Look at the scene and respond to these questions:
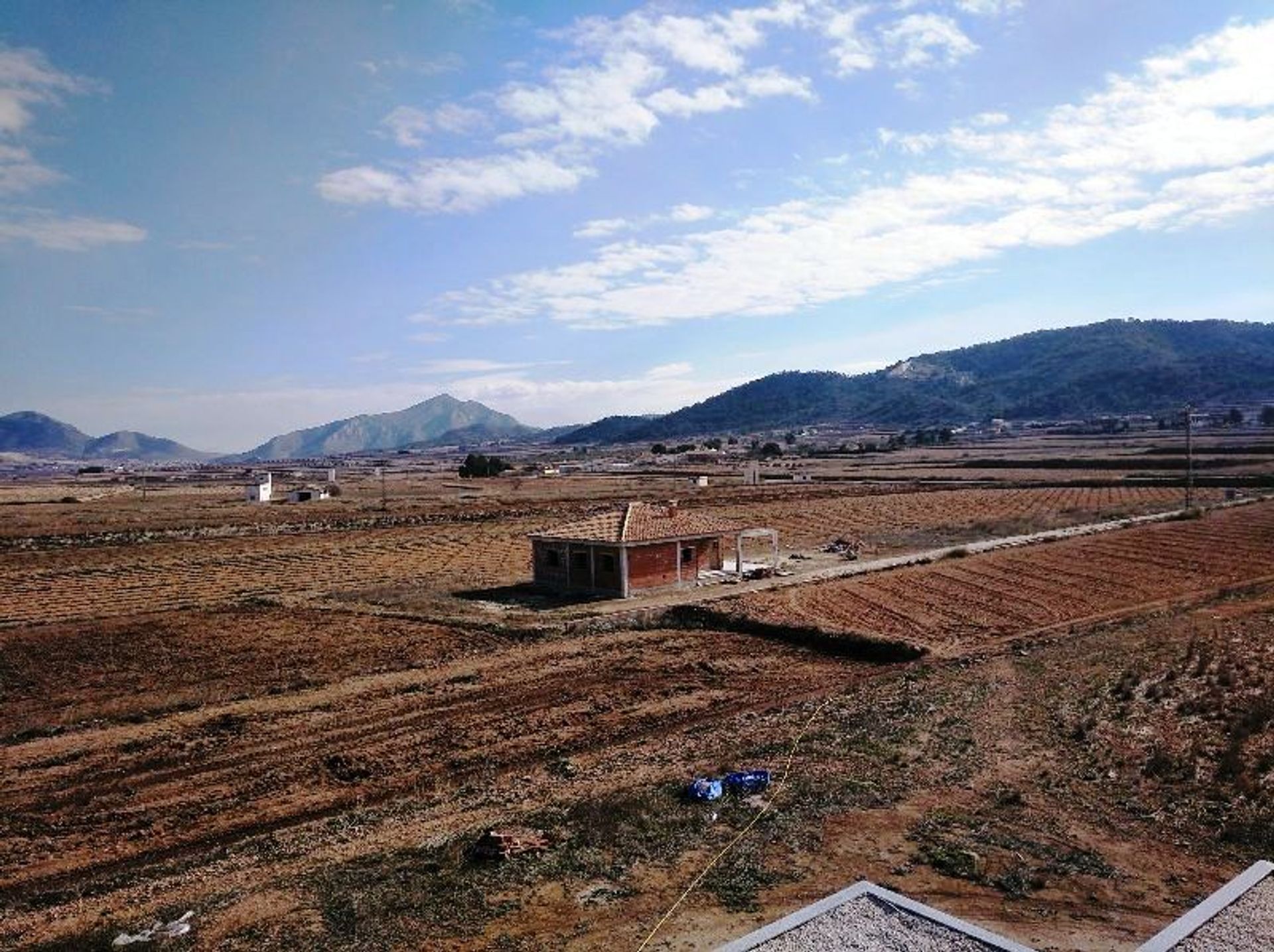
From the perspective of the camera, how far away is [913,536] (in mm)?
49844

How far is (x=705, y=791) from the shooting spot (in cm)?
1389

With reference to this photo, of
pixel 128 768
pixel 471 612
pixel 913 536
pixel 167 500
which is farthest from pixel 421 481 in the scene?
pixel 128 768

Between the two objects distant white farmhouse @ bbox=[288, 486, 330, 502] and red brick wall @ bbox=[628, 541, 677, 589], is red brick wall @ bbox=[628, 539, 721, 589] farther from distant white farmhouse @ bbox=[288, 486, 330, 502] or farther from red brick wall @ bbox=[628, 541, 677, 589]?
distant white farmhouse @ bbox=[288, 486, 330, 502]

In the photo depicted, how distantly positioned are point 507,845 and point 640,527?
73.6 feet

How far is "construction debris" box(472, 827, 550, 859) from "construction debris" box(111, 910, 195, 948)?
3526 millimetres

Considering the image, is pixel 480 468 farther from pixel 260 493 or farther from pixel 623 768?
pixel 623 768

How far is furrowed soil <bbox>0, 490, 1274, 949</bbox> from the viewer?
35.8ft

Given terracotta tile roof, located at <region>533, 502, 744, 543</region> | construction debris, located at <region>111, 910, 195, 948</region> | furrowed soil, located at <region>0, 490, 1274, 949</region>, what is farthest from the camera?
terracotta tile roof, located at <region>533, 502, 744, 543</region>

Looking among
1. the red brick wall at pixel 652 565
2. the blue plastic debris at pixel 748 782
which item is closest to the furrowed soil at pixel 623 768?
the blue plastic debris at pixel 748 782

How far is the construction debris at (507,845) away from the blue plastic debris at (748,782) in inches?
127

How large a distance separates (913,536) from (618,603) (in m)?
23.9

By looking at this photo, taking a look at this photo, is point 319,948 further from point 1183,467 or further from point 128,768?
point 1183,467

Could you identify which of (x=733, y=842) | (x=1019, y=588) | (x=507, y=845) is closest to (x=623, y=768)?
(x=733, y=842)

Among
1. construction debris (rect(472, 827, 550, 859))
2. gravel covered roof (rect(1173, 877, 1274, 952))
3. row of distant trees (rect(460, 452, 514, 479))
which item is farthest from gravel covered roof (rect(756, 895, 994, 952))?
row of distant trees (rect(460, 452, 514, 479))
